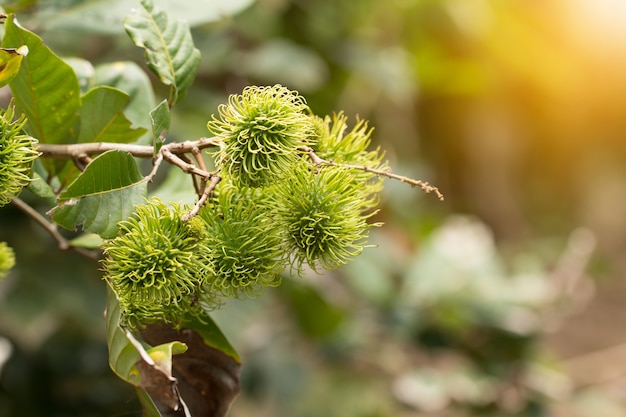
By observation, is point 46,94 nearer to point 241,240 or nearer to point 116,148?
point 116,148

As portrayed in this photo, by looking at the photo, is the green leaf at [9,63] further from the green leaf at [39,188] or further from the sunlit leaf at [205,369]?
the sunlit leaf at [205,369]

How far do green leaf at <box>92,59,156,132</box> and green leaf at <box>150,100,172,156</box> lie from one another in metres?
0.24

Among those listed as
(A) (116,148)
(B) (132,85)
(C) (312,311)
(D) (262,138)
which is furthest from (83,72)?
(C) (312,311)

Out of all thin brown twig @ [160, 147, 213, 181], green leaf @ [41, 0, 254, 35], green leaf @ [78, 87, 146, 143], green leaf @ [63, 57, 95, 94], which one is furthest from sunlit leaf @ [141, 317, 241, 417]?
green leaf @ [41, 0, 254, 35]

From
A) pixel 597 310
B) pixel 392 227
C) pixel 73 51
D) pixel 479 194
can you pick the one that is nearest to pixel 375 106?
pixel 392 227

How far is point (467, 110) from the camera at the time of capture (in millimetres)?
4590

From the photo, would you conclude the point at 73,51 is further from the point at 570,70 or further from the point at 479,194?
the point at 570,70

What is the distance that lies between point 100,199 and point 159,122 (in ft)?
0.39

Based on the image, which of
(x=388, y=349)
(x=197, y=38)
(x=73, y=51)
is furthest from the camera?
(x=388, y=349)

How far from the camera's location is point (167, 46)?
93 cm

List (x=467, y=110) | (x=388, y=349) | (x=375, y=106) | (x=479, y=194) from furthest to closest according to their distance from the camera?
(x=479, y=194)
(x=467, y=110)
(x=375, y=106)
(x=388, y=349)

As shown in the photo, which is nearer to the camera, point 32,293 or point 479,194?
point 32,293

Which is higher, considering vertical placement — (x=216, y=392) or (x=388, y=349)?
(x=388, y=349)

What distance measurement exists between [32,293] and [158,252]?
1270 millimetres
